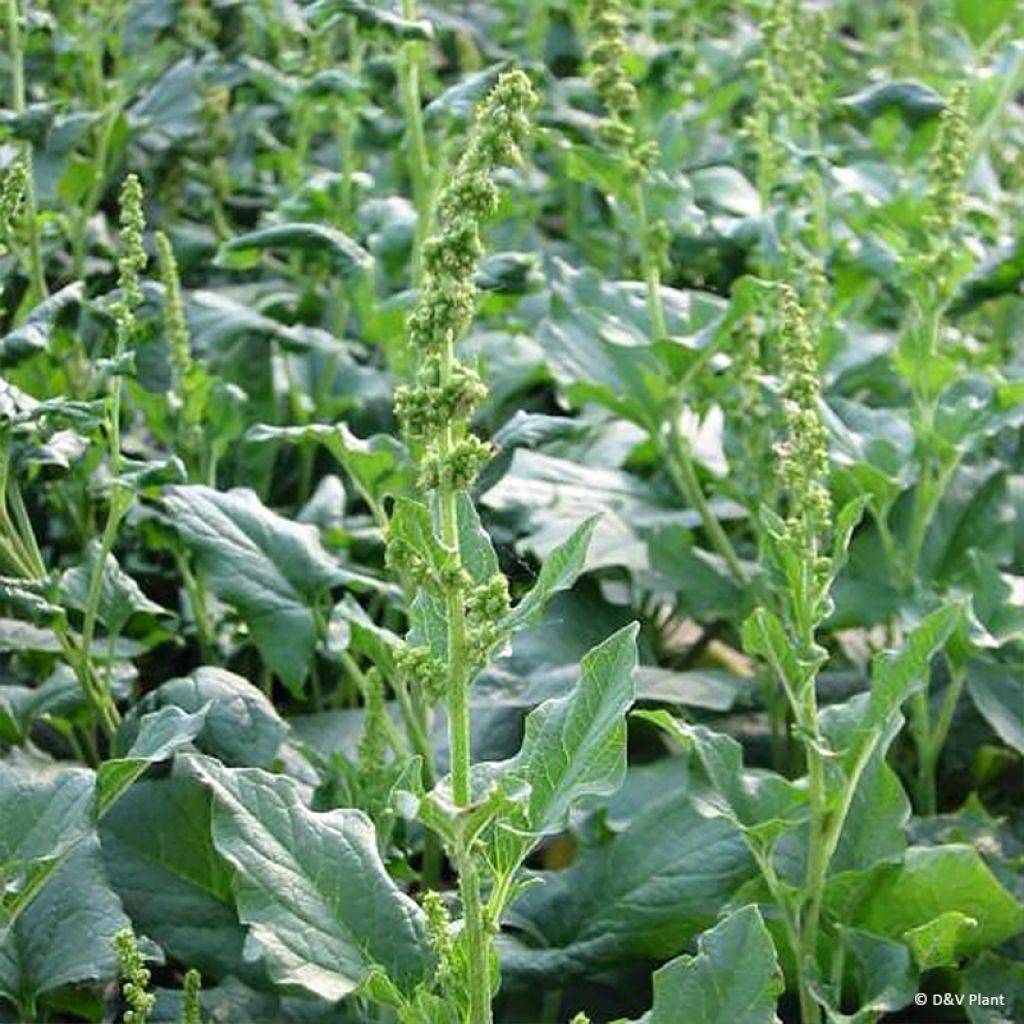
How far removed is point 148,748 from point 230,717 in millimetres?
398

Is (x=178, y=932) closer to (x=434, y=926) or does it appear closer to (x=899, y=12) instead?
(x=434, y=926)

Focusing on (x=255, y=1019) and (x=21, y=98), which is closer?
(x=255, y=1019)

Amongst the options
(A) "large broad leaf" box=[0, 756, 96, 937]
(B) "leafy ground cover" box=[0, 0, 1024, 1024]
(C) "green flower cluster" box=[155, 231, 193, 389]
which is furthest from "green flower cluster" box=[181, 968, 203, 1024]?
(C) "green flower cluster" box=[155, 231, 193, 389]

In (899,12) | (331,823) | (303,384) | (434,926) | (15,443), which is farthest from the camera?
(899,12)

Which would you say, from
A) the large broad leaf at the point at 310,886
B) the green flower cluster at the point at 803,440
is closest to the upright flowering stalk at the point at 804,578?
the green flower cluster at the point at 803,440

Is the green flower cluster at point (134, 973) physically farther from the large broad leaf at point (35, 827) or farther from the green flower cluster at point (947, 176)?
the green flower cluster at point (947, 176)

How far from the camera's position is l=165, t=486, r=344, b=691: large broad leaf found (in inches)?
112

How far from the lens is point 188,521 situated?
2838 mm

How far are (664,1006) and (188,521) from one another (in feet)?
3.41

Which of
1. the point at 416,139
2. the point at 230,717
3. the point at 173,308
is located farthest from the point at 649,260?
the point at 230,717

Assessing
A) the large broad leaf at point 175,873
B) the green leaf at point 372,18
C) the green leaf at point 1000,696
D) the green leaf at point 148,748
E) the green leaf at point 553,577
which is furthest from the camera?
the green leaf at point 372,18

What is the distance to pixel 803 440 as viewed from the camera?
7.73ft

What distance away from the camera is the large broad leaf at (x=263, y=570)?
2.85m

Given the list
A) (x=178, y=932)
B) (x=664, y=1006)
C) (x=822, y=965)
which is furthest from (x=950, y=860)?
(x=178, y=932)
